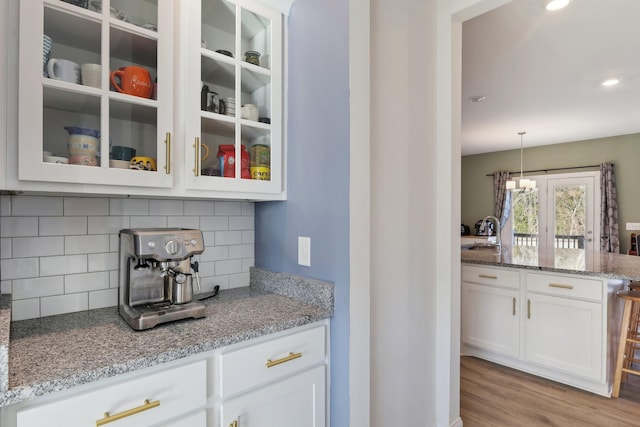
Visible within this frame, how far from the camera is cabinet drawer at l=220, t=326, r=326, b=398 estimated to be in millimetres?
1104


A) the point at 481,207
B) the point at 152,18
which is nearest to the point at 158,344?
the point at 152,18

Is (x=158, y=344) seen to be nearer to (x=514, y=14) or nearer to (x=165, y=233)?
(x=165, y=233)

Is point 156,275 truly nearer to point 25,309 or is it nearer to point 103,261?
point 103,261

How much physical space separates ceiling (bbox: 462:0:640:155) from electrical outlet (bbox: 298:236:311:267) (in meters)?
1.85

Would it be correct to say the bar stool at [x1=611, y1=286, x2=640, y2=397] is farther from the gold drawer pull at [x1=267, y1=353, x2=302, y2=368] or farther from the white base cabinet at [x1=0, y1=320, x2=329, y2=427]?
the gold drawer pull at [x1=267, y1=353, x2=302, y2=368]

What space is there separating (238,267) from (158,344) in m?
0.79

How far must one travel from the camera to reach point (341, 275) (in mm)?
1370

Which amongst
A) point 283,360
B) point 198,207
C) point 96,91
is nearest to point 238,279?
Result: point 198,207

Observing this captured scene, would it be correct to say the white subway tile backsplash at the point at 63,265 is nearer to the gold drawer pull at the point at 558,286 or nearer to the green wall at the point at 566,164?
the gold drawer pull at the point at 558,286

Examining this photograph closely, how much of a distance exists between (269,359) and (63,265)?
2.79 ft

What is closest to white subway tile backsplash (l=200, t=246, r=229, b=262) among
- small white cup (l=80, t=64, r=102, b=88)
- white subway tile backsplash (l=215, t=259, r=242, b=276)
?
white subway tile backsplash (l=215, t=259, r=242, b=276)

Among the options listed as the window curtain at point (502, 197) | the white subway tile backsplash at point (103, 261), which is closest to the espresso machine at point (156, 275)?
the white subway tile backsplash at point (103, 261)

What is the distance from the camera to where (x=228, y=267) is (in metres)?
A: 1.75

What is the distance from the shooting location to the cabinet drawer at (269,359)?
1.10 m
